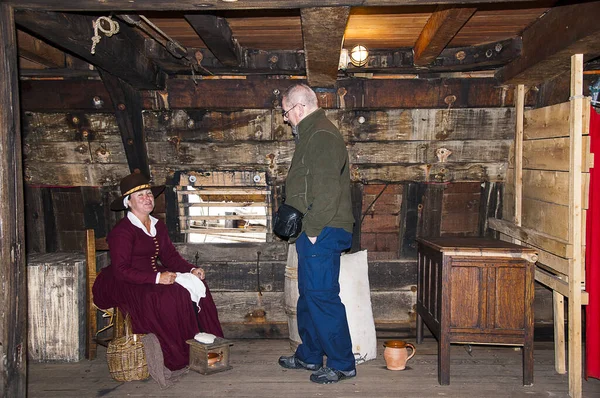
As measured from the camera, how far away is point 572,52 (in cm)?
321

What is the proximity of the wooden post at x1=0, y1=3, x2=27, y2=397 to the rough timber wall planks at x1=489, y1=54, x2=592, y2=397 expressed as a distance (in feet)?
10.2

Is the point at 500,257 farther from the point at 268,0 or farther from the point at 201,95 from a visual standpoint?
the point at 201,95

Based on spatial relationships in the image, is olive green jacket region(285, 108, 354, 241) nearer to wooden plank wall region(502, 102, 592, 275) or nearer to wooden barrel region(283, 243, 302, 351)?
wooden barrel region(283, 243, 302, 351)

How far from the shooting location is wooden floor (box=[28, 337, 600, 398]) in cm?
339

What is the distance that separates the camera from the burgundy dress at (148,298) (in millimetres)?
3629

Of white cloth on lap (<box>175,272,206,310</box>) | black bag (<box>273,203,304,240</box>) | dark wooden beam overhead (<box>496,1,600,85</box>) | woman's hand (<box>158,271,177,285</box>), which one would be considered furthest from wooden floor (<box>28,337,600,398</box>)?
dark wooden beam overhead (<box>496,1,600,85</box>)

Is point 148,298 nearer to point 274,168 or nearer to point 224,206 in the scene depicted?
point 224,206

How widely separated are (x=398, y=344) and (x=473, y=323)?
0.57 meters

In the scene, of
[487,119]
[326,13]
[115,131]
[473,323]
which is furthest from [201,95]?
[473,323]

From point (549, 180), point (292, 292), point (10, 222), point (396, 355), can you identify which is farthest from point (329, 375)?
point (10, 222)

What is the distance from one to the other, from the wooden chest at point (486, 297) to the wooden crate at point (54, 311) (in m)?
2.64

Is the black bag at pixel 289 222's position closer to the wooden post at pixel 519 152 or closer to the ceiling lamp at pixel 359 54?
the ceiling lamp at pixel 359 54

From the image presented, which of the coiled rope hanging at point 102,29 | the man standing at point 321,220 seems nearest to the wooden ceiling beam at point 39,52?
the coiled rope hanging at point 102,29

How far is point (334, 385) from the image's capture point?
3.47 meters
